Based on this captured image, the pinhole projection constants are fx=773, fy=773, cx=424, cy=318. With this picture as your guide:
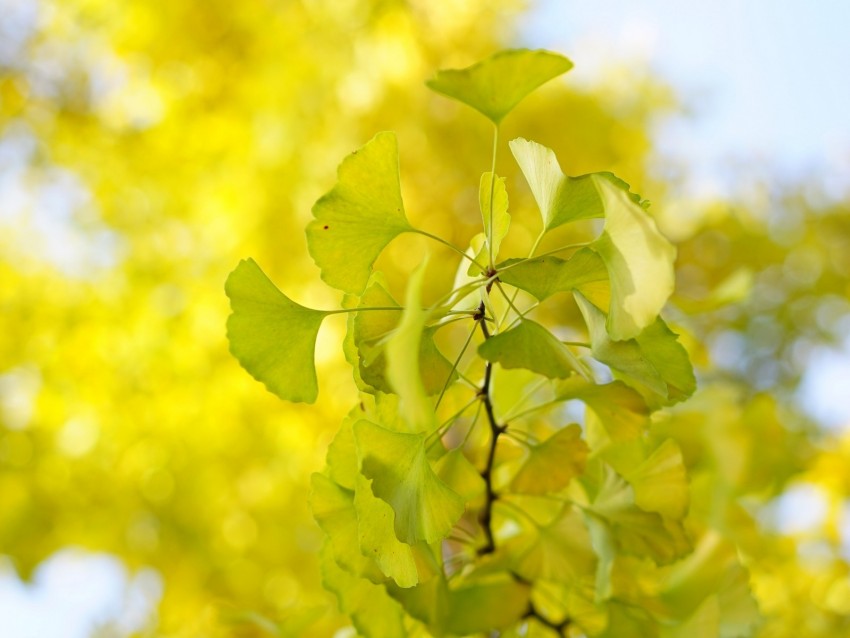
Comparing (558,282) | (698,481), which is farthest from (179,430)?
(558,282)

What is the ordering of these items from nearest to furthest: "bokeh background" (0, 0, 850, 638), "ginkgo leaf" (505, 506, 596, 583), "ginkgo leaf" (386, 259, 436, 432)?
"ginkgo leaf" (386, 259, 436, 432) → "ginkgo leaf" (505, 506, 596, 583) → "bokeh background" (0, 0, 850, 638)

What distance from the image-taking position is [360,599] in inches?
8.8

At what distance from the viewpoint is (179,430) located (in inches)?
48.8

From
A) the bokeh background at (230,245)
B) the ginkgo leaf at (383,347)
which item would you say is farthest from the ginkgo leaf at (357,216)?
the bokeh background at (230,245)

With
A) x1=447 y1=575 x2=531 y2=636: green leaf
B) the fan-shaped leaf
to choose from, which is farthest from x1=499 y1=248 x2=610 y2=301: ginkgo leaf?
x1=447 y1=575 x2=531 y2=636: green leaf

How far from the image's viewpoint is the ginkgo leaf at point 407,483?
0.19 meters

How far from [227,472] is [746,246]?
3.48 feet

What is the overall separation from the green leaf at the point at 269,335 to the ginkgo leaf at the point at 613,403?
0.24ft

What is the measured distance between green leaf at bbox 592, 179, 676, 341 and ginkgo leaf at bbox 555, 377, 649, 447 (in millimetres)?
45

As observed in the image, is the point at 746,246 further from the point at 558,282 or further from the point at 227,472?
the point at 558,282

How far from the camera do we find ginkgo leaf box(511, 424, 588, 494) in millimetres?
233

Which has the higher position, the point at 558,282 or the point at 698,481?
the point at 558,282

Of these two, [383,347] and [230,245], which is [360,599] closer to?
[383,347]

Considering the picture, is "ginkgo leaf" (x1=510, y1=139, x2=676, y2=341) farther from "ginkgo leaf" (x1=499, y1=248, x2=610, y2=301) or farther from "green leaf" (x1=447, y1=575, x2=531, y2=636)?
"green leaf" (x1=447, y1=575, x2=531, y2=636)
